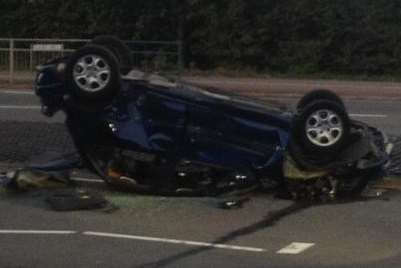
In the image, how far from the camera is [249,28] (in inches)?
1238

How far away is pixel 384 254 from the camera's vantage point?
8.93 meters

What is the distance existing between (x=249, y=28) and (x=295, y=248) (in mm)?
22626

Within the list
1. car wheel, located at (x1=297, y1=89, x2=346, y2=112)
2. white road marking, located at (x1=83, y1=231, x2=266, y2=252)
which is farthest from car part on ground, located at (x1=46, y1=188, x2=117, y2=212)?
car wheel, located at (x1=297, y1=89, x2=346, y2=112)

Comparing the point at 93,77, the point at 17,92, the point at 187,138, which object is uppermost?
the point at 93,77

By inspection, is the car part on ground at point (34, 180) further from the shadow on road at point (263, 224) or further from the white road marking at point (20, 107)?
the white road marking at point (20, 107)

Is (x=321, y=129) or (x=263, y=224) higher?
(x=321, y=129)

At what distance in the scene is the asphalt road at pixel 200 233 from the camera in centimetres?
867

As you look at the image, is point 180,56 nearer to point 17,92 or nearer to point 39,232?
point 17,92

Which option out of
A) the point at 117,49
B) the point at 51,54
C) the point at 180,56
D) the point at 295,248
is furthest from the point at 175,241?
the point at 180,56

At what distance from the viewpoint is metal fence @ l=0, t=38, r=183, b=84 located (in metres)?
27.5

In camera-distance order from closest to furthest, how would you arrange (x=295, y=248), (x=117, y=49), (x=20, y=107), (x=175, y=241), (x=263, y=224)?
(x=295, y=248) < (x=175, y=241) < (x=263, y=224) < (x=117, y=49) < (x=20, y=107)

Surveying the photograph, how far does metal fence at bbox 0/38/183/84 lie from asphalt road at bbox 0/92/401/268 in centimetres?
1582

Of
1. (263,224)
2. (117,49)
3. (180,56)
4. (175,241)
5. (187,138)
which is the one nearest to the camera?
(175,241)

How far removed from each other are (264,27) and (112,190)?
66.4ft
